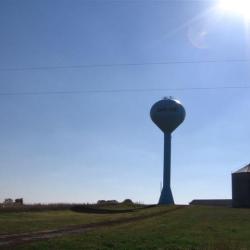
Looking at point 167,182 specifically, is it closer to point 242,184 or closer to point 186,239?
point 242,184

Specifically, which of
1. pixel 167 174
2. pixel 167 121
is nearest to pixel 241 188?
pixel 167 174

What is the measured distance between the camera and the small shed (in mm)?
74562

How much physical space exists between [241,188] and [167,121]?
14899 millimetres

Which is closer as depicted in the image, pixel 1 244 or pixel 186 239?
pixel 1 244

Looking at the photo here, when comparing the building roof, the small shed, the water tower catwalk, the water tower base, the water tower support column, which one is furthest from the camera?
the water tower support column

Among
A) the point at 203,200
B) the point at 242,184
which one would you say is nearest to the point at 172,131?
the point at 242,184

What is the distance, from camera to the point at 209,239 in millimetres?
22828

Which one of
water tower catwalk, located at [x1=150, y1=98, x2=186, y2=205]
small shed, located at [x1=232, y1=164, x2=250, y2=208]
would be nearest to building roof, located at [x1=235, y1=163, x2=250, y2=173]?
small shed, located at [x1=232, y1=164, x2=250, y2=208]

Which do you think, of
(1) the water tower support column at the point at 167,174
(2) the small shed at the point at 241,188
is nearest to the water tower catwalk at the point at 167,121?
(1) the water tower support column at the point at 167,174

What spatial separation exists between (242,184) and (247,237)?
52887mm

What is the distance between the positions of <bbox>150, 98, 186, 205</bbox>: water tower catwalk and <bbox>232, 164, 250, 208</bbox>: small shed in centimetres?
1042

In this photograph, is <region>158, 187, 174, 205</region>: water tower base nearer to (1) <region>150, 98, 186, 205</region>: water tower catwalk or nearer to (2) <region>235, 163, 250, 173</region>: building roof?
(1) <region>150, 98, 186, 205</region>: water tower catwalk

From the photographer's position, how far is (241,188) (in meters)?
75.5

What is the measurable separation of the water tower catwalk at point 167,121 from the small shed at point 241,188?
34.2 ft
